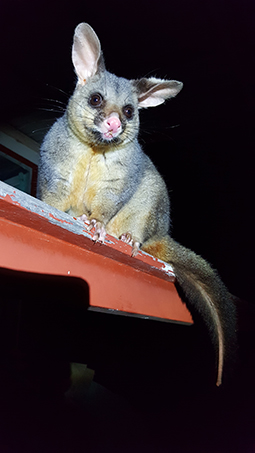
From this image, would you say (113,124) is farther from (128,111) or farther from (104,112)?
(128,111)

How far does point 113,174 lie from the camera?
2.57 metres

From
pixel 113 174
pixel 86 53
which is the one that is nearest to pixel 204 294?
pixel 113 174

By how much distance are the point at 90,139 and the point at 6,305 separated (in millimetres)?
3768

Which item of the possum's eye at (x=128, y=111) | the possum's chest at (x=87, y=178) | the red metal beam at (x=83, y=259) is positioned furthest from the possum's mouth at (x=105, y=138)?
the red metal beam at (x=83, y=259)

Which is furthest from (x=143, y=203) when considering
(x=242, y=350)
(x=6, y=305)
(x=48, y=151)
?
(x=6, y=305)

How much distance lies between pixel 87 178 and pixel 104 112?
466 mm

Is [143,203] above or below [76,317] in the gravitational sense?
above

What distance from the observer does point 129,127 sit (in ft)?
8.87

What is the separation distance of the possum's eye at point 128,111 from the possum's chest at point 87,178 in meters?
0.41

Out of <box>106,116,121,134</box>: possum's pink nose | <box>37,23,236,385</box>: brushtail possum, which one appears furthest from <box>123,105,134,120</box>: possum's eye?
<box>106,116,121,134</box>: possum's pink nose

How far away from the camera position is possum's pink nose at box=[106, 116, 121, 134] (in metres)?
2.32

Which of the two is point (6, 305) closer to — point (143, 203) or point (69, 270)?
point (143, 203)

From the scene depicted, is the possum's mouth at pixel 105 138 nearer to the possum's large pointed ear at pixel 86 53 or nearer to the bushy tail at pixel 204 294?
the possum's large pointed ear at pixel 86 53

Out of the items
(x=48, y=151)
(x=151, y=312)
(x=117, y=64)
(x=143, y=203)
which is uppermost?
(x=117, y=64)
